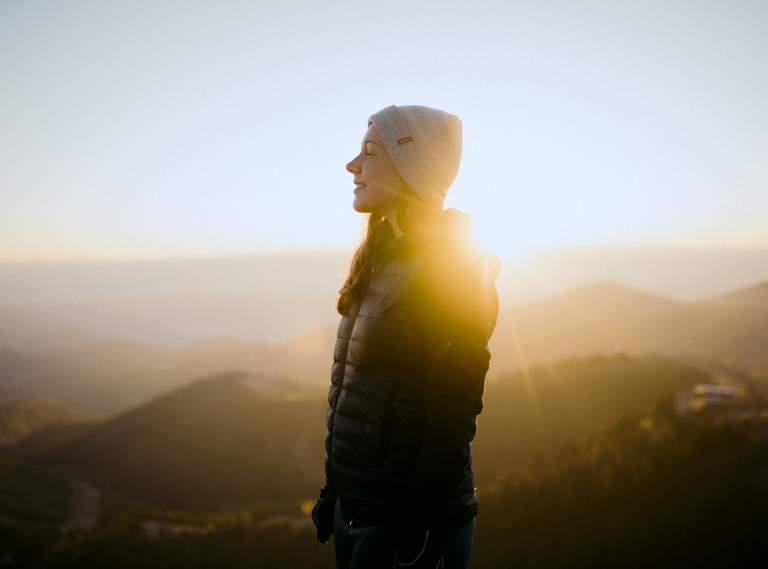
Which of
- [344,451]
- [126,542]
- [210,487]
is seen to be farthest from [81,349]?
[344,451]

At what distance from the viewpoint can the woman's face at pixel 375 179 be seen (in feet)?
7.93

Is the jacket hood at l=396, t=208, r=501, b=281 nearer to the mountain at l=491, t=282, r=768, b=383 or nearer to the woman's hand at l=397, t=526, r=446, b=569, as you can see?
the woman's hand at l=397, t=526, r=446, b=569

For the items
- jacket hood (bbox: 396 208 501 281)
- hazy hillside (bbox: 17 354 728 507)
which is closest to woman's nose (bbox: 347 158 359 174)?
jacket hood (bbox: 396 208 501 281)

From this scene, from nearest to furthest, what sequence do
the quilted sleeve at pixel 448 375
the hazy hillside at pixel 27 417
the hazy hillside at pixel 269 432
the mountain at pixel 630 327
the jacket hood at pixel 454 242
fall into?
the quilted sleeve at pixel 448 375 → the jacket hood at pixel 454 242 → the hazy hillside at pixel 269 432 → the hazy hillside at pixel 27 417 → the mountain at pixel 630 327

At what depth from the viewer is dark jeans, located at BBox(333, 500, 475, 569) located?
81.0 inches

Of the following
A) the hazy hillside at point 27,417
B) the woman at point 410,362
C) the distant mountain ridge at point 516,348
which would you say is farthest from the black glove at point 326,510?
the distant mountain ridge at point 516,348

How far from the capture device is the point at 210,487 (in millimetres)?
41531

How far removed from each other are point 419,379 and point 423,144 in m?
1.07

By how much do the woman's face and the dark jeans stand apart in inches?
56.7

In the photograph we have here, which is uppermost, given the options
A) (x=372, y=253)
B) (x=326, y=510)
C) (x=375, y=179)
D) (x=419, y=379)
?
(x=375, y=179)

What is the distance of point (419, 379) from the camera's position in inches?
82.6

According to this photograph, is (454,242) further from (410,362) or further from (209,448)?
(209,448)

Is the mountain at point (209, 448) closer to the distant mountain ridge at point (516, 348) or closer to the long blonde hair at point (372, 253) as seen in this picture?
the distant mountain ridge at point (516, 348)

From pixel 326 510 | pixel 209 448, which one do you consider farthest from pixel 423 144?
pixel 209 448
